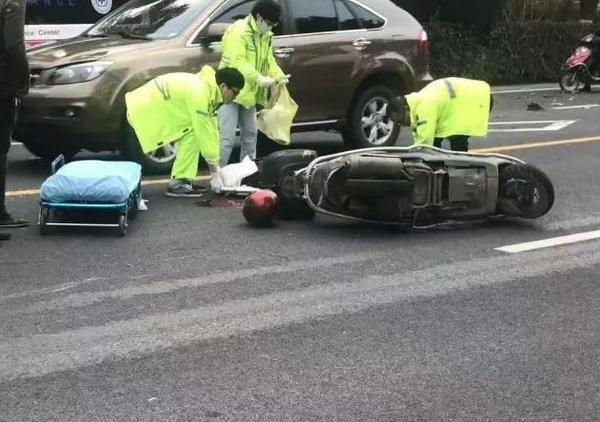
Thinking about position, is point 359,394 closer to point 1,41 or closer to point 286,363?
point 286,363

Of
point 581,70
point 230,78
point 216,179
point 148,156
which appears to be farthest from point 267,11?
point 581,70

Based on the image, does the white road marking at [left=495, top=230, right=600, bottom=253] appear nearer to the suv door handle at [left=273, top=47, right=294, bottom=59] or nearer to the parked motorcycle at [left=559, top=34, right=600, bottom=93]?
the suv door handle at [left=273, top=47, right=294, bottom=59]

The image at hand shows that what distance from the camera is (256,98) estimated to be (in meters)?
7.94

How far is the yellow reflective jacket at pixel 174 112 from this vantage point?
7211mm

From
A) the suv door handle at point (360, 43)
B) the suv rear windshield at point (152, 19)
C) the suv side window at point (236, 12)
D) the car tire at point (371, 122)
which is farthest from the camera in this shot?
the car tire at point (371, 122)

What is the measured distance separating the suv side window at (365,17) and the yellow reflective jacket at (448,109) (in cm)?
243

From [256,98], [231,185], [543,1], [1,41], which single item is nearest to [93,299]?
[1,41]

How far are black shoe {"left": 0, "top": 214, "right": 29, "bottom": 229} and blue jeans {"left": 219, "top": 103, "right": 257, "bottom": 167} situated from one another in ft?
6.54

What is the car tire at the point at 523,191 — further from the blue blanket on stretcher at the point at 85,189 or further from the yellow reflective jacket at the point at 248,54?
the blue blanket on stretcher at the point at 85,189

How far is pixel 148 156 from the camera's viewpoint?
816 cm

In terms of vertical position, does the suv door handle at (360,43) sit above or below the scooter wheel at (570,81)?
above

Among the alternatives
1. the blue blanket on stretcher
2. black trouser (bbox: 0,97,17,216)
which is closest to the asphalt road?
the blue blanket on stretcher

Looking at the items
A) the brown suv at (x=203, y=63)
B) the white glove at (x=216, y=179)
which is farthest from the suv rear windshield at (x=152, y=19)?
the white glove at (x=216, y=179)

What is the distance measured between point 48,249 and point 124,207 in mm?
593
